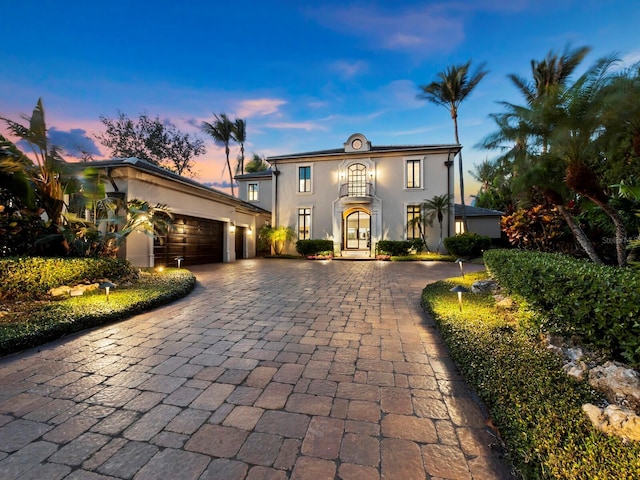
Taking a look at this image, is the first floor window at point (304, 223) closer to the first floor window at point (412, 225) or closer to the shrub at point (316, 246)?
the shrub at point (316, 246)

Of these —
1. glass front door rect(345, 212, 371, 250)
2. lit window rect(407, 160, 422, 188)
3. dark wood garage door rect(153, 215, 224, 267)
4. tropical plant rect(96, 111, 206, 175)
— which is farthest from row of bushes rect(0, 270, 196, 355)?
tropical plant rect(96, 111, 206, 175)

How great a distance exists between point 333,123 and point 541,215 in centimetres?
1486

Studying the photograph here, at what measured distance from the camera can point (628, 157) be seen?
546 centimetres

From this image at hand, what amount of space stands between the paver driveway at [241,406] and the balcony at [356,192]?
13725mm

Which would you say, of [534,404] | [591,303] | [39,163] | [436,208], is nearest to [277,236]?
[436,208]

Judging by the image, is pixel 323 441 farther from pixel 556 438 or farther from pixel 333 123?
pixel 333 123

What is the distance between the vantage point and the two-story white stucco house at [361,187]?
17109mm

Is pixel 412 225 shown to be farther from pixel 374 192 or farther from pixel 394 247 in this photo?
pixel 374 192

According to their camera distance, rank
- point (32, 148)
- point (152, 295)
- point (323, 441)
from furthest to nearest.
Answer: point (32, 148), point (152, 295), point (323, 441)

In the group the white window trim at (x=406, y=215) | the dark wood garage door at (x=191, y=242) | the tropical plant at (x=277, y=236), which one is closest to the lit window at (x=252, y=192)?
the tropical plant at (x=277, y=236)

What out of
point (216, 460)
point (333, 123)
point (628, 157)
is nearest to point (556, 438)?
point (216, 460)

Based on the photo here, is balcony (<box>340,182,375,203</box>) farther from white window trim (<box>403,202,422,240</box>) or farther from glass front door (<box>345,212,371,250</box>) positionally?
glass front door (<box>345,212,371,250</box>)

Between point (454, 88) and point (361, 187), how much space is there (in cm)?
882

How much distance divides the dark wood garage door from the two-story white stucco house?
5.70m
